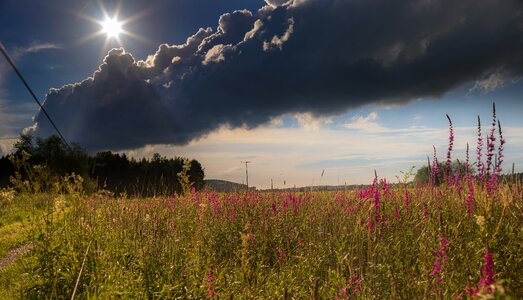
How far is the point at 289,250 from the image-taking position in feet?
23.8

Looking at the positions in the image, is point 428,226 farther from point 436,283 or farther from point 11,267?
point 11,267

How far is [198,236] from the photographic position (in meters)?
7.45

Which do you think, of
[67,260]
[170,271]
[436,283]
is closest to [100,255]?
[67,260]

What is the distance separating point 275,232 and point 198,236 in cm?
154

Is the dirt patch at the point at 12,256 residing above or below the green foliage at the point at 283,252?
below

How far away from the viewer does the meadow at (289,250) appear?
16.0 ft

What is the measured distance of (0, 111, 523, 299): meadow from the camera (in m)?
4.88

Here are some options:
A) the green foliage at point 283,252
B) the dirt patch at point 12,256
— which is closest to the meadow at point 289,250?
the green foliage at point 283,252

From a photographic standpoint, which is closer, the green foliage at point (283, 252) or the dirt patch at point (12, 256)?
the green foliage at point (283, 252)

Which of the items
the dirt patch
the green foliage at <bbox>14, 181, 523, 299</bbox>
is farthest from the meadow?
the dirt patch

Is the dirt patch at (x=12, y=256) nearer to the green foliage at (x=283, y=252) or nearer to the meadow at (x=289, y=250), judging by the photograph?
the meadow at (x=289, y=250)

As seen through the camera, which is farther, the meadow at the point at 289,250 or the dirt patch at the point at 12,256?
the dirt patch at the point at 12,256

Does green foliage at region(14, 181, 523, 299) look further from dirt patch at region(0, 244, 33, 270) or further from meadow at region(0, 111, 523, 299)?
dirt patch at region(0, 244, 33, 270)

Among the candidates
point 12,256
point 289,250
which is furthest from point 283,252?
point 12,256
